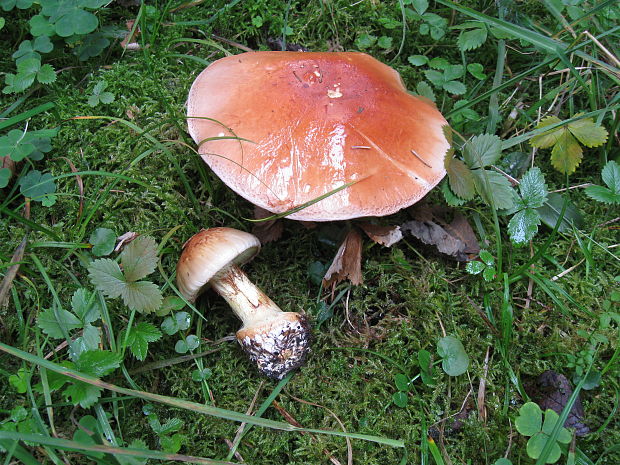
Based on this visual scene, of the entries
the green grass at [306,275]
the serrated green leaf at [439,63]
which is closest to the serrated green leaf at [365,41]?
the green grass at [306,275]

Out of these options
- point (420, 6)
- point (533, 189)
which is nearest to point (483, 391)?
point (533, 189)

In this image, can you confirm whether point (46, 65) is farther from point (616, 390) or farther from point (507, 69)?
point (616, 390)

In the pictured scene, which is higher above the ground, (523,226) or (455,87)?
(455,87)

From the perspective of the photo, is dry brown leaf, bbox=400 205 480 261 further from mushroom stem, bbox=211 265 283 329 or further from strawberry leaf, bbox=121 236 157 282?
strawberry leaf, bbox=121 236 157 282

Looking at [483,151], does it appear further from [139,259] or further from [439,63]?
[139,259]

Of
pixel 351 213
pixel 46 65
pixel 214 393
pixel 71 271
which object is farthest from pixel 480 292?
pixel 46 65

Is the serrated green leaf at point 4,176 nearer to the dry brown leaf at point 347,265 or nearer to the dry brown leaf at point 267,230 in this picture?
the dry brown leaf at point 267,230

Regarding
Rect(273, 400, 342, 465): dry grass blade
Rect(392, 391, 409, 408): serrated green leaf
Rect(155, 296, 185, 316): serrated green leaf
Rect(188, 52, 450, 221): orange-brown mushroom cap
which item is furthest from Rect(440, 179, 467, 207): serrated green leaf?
Rect(155, 296, 185, 316): serrated green leaf
